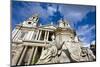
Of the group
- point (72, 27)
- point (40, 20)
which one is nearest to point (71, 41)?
point (72, 27)

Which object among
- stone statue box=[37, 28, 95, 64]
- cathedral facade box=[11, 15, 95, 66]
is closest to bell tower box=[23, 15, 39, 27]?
cathedral facade box=[11, 15, 95, 66]

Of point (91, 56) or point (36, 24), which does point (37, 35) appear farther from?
point (91, 56)

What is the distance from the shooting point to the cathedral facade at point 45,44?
7.15ft

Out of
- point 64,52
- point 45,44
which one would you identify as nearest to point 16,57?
point 45,44

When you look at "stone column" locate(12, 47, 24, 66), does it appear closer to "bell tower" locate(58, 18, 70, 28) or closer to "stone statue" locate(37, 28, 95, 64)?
"stone statue" locate(37, 28, 95, 64)

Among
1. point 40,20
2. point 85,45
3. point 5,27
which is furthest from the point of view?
point 85,45

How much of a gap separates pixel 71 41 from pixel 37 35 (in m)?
0.45

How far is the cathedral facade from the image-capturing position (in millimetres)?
2178

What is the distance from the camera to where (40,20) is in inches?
89.2

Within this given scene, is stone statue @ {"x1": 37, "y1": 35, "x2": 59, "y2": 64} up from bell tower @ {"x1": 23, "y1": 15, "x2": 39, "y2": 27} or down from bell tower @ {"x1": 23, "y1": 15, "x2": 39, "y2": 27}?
down

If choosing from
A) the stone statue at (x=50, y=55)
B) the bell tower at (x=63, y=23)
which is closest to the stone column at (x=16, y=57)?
the stone statue at (x=50, y=55)

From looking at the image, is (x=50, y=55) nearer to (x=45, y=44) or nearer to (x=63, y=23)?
(x=45, y=44)

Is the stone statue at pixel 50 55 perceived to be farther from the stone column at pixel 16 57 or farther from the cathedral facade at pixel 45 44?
the stone column at pixel 16 57

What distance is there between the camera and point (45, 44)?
228cm
